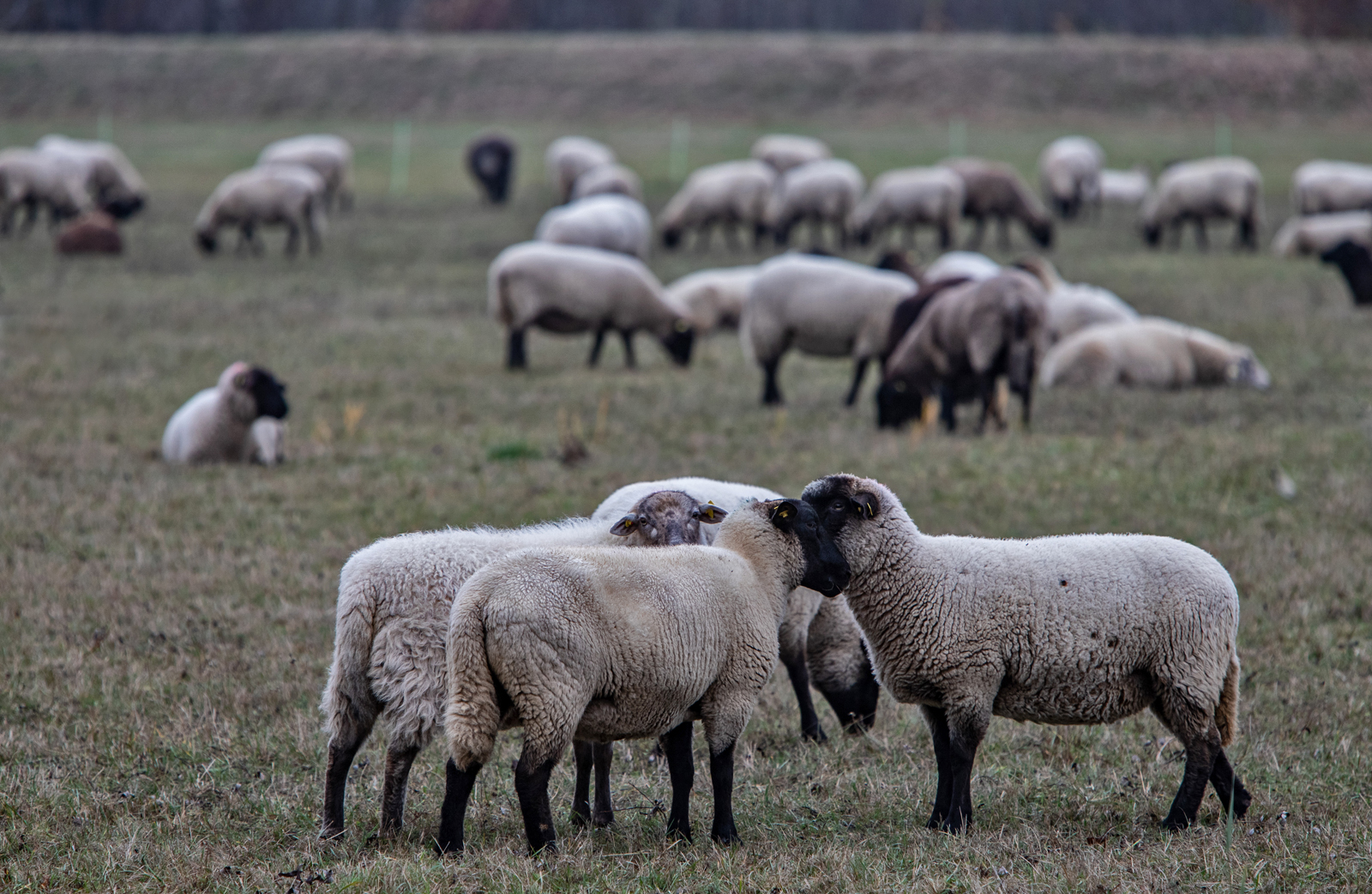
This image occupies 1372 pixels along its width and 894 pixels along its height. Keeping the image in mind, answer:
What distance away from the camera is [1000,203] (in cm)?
2611

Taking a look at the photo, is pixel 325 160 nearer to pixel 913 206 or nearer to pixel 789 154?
pixel 789 154

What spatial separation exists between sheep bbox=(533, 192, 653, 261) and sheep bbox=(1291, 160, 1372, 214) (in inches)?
601

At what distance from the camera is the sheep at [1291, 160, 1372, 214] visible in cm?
2772

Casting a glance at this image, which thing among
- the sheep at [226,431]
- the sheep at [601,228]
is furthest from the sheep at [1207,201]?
the sheep at [226,431]

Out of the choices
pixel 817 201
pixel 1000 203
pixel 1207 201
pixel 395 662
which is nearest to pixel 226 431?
pixel 395 662

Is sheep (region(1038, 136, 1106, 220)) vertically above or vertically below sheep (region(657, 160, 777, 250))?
above

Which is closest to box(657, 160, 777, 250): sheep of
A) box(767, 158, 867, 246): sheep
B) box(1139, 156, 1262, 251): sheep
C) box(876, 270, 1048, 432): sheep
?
box(767, 158, 867, 246): sheep

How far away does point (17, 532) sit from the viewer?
26.4ft

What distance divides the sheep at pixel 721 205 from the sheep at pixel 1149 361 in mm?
13539

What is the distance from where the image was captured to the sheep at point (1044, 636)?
15.0 ft

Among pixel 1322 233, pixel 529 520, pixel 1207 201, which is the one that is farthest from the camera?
pixel 1207 201

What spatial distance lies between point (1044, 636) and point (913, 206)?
22.1 m

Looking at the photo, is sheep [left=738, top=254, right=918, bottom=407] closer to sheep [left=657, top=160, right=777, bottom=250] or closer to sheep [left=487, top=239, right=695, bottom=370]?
sheep [left=487, top=239, right=695, bottom=370]

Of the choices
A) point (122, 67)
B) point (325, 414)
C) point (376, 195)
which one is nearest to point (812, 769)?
point (325, 414)
